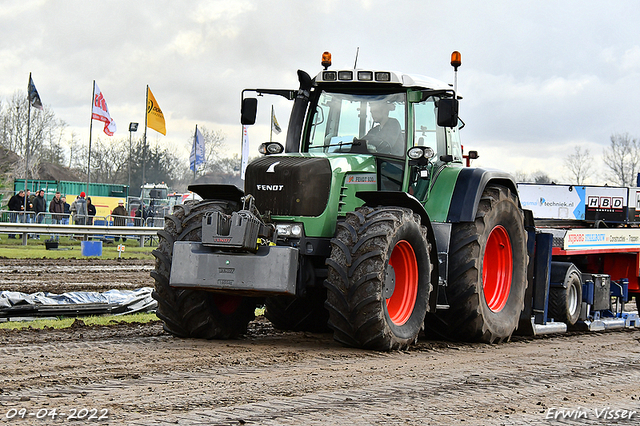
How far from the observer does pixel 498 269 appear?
982cm

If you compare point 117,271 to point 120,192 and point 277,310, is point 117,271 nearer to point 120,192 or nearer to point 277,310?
point 277,310

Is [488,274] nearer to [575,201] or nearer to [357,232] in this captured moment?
[357,232]

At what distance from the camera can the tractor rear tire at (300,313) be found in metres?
9.52

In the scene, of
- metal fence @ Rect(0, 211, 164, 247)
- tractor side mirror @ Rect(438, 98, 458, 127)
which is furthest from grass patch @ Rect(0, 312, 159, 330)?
metal fence @ Rect(0, 211, 164, 247)

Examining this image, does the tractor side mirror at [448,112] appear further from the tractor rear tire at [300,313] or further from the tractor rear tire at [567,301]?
the tractor rear tire at [567,301]

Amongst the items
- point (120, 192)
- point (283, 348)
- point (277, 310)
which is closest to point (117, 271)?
point (277, 310)

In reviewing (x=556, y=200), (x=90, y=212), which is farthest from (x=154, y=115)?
(x=556, y=200)

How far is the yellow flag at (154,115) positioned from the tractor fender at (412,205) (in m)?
25.8

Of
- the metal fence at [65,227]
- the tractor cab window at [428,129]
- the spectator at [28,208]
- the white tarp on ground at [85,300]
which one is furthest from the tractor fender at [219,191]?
the spectator at [28,208]

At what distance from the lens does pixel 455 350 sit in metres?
8.31

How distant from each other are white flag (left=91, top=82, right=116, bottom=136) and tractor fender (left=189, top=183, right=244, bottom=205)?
24.5 m

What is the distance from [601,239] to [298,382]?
7.82 m

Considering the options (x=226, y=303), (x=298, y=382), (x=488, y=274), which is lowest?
(x=298, y=382)

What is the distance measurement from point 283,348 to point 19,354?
246cm
